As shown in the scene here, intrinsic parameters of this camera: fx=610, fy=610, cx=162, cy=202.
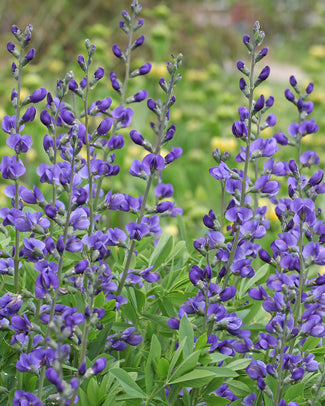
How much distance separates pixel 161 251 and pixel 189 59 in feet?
20.0

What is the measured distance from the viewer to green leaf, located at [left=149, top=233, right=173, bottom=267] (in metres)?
1.51

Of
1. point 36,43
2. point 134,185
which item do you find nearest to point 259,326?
point 134,185

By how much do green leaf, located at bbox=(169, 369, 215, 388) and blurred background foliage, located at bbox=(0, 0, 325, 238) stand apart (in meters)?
1.01

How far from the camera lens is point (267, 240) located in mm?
1993

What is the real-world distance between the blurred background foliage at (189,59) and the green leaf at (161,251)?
64 cm

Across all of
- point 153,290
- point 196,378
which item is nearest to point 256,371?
point 196,378

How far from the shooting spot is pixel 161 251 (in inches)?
60.3

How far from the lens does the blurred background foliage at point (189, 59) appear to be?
3721 mm

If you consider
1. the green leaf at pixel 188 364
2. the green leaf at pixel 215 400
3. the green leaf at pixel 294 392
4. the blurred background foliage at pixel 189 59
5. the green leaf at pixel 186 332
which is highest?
the blurred background foliage at pixel 189 59

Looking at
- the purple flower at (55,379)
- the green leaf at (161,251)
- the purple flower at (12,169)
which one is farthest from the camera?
the green leaf at (161,251)

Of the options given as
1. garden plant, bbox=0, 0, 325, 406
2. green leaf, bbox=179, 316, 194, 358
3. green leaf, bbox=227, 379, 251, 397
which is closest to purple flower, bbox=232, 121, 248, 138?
garden plant, bbox=0, 0, 325, 406

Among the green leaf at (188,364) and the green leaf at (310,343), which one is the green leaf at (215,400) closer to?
the green leaf at (188,364)

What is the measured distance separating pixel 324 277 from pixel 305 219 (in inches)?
4.5

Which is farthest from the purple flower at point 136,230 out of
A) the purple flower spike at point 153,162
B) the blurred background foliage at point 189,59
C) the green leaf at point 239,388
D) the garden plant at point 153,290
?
the blurred background foliage at point 189,59
